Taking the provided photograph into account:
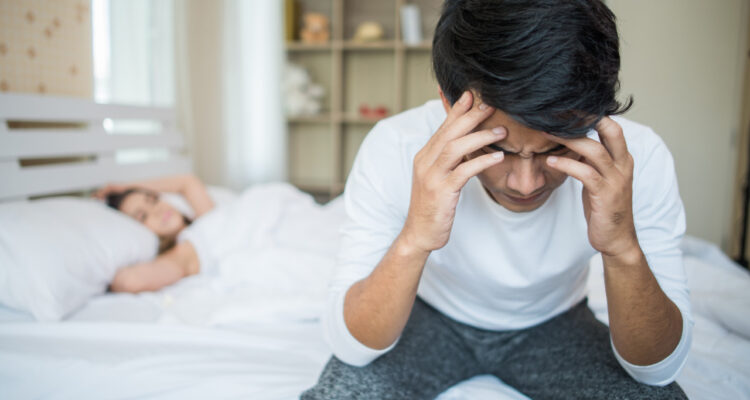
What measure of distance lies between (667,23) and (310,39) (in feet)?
7.73

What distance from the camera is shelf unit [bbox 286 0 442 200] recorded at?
3.39 metres

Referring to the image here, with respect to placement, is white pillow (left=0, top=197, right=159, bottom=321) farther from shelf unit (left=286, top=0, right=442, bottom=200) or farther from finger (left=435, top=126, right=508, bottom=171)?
shelf unit (left=286, top=0, right=442, bottom=200)

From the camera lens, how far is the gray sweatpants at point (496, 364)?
76 centimetres

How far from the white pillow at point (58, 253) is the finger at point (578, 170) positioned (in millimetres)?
1078

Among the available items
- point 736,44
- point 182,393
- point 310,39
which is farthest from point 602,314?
point 310,39

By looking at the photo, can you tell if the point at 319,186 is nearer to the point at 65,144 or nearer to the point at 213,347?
the point at 65,144

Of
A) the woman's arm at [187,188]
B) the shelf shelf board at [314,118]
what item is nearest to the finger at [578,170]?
the woman's arm at [187,188]

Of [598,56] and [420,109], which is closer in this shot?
[598,56]

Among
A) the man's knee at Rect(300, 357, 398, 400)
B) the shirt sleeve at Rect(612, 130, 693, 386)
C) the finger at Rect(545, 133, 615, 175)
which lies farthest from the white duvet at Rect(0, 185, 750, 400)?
the finger at Rect(545, 133, 615, 175)

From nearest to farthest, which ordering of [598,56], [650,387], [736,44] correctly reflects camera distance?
[598,56] < [650,387] < [736,44]

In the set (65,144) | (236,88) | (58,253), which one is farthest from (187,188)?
(236,88)

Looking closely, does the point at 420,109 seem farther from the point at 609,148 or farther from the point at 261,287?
the point at 261,287

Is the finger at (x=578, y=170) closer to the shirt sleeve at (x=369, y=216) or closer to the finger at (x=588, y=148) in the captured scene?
the finger at (x=588, y=148)

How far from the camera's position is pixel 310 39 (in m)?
3.42
